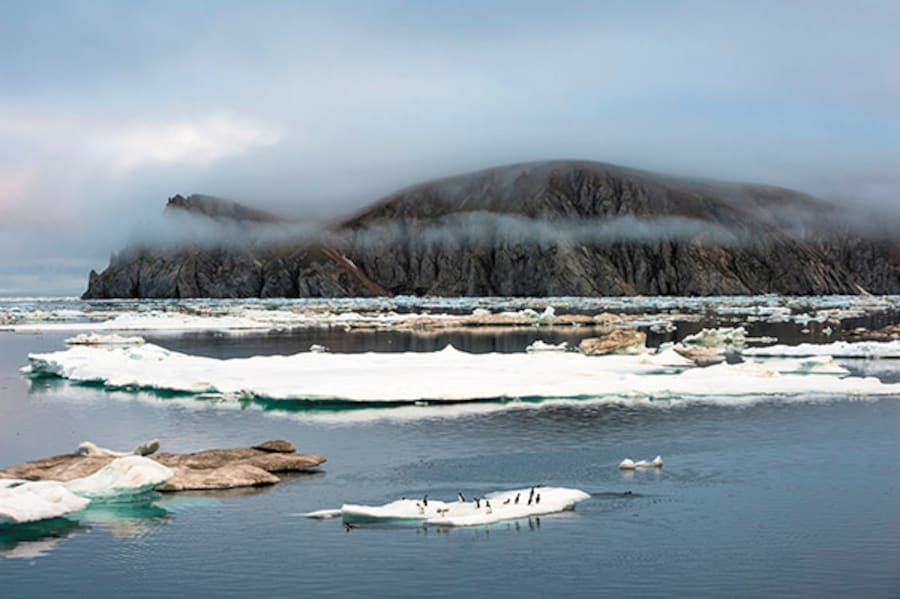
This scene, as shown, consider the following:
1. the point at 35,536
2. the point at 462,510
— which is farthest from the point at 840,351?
the point at 35,536

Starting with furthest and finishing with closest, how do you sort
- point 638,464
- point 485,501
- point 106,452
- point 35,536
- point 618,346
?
point 618,346 < point 638,464 < point 106,452 < point 485,501 < point 35,536

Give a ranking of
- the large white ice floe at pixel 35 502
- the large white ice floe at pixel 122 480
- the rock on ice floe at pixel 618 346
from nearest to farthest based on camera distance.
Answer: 1. the large white ice floe at pixel 35 502
2. the large white ice floe at pixel 122 480
3. the rock on ice floe at pixel 618 346

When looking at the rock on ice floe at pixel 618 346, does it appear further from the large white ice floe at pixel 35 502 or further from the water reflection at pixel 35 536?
the water reflection at pixel 35 536

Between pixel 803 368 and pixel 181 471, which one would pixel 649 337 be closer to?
pixel 803 368

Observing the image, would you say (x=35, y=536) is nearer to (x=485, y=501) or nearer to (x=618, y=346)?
(x=485, y=501)

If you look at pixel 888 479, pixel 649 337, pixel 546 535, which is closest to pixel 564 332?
pixel 649 337

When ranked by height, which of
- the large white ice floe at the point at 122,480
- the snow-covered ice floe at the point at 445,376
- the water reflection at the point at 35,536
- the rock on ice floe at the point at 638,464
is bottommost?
the water reflection at the point at 35,536

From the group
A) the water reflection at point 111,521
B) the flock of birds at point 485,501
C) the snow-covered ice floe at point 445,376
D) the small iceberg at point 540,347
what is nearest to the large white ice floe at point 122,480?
the water reflection at point 111,521
